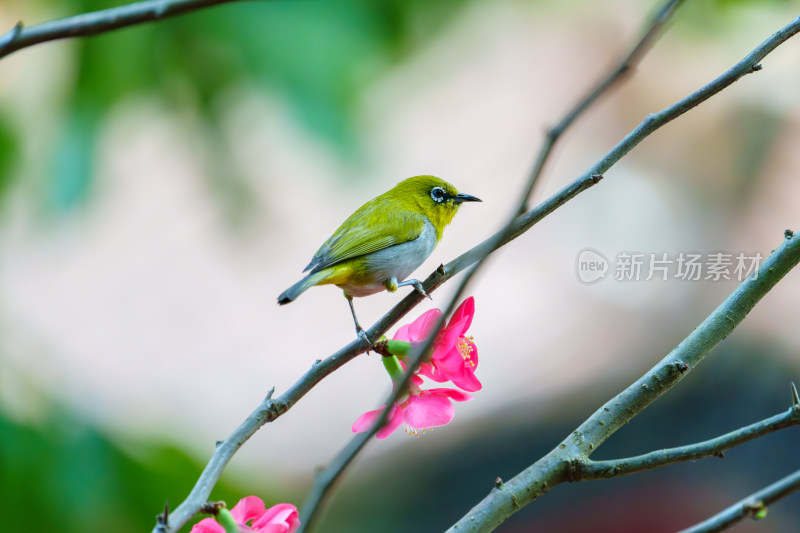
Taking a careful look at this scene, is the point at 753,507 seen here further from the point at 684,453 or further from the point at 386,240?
the point at 386,240

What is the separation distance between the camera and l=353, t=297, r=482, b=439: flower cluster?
3.28ft

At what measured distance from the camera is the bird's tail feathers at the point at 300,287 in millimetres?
1438

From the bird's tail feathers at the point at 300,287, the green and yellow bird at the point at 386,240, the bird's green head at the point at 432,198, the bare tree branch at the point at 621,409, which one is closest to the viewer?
the bare tree branch at the point at 621,409

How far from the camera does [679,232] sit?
4.02m

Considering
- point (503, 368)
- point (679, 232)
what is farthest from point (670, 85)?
point (503, 368)

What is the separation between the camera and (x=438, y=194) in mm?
2186

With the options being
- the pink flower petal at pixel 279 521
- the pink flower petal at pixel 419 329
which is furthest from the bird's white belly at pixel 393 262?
the pink flower petal at pixel 279 521

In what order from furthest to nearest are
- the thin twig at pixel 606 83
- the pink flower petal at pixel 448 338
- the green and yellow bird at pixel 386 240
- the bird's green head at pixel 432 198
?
the bird's green head at pixel 432 198 → the green and yellow bird at pixel 386 240 → the pink flower petal at pixel 448 338 → the thin twig at pixel 606 83

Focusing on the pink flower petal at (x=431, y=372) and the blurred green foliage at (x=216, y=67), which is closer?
the pink flower petal at (x=431, y=372)

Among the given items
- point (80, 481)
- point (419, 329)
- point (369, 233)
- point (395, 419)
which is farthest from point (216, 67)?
point (395, 419)

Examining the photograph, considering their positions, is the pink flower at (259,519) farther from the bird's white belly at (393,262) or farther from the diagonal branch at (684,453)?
the bird's white belly at (393,262)

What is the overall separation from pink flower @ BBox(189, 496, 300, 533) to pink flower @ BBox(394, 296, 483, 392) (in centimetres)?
26

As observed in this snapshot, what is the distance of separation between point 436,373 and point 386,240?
897mm

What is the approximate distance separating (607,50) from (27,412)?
3549 mm
